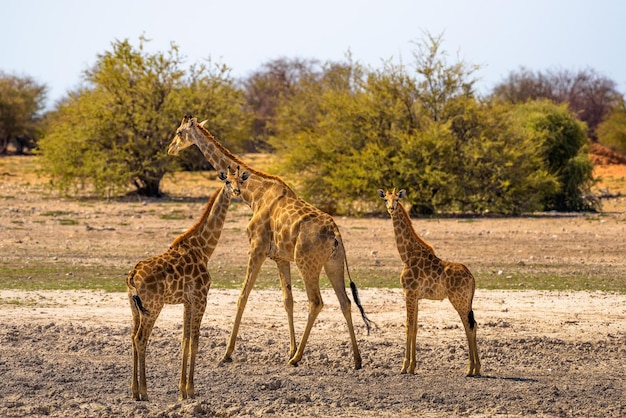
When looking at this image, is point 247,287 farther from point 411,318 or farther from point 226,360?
point 411,318

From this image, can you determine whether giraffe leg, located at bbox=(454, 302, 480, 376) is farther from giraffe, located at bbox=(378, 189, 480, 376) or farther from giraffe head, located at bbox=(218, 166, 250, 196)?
giraffe head, located at bbox=(218, 166, 250, 196)

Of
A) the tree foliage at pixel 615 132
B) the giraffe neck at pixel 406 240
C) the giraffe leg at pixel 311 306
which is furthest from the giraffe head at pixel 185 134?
the tree foliage at pixel 615 132

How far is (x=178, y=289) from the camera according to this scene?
8.20 metres

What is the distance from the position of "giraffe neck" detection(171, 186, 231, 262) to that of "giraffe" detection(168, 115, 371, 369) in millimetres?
337

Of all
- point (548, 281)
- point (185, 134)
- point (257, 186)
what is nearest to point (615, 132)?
point (548, 281)

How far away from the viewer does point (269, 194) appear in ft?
33.5

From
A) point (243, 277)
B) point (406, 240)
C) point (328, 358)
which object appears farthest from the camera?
point (243, 277)

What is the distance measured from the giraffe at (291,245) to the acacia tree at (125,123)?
2079 centimetres

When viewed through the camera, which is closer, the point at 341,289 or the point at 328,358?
the point at 341,289

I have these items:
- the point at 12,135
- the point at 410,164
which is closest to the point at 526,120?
the point at 410,164

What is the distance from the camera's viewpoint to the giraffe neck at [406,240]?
9.31 meters

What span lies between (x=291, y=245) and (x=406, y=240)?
1098mm

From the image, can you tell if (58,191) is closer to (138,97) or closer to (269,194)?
(138,97)

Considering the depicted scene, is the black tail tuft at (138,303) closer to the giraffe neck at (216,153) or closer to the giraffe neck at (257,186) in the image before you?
the giraffe neck at (257,186)
